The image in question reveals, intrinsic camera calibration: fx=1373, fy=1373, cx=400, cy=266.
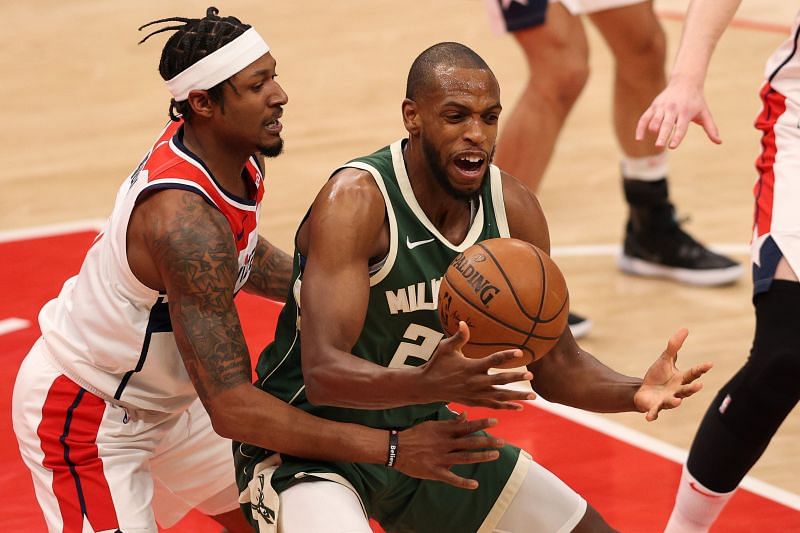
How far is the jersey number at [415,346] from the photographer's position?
3916mm

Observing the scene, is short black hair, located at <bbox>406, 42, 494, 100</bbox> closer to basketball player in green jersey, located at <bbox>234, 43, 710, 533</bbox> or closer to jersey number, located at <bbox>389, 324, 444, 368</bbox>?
basketball player in green jersey, located at <bbox>234, 43, 710, 533</bbox>

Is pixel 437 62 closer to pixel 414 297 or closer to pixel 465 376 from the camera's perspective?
pixel 414 297

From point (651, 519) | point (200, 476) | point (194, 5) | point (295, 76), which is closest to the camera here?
point (200, 476)

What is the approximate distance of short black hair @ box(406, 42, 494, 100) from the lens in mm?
3814

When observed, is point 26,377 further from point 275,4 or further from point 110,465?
point 275,4

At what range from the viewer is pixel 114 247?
3.96m

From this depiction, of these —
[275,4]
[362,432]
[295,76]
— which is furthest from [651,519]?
[275,4]

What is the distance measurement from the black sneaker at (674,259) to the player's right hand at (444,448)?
11.8ft

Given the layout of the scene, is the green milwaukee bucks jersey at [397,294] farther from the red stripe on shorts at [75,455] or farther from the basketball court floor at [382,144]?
the basketball court floor at [382,144]

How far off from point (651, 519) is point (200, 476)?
5.29 feet

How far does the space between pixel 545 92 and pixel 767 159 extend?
2.39 meters

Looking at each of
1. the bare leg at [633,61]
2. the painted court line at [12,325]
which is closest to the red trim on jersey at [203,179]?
the painted court line at [12,325]

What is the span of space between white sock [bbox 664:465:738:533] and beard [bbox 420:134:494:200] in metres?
1.16

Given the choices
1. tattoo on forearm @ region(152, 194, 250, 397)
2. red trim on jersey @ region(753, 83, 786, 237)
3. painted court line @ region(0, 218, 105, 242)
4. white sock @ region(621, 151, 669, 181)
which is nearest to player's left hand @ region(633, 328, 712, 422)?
red trim on jersey @ region(753, 83, 786, 237)
